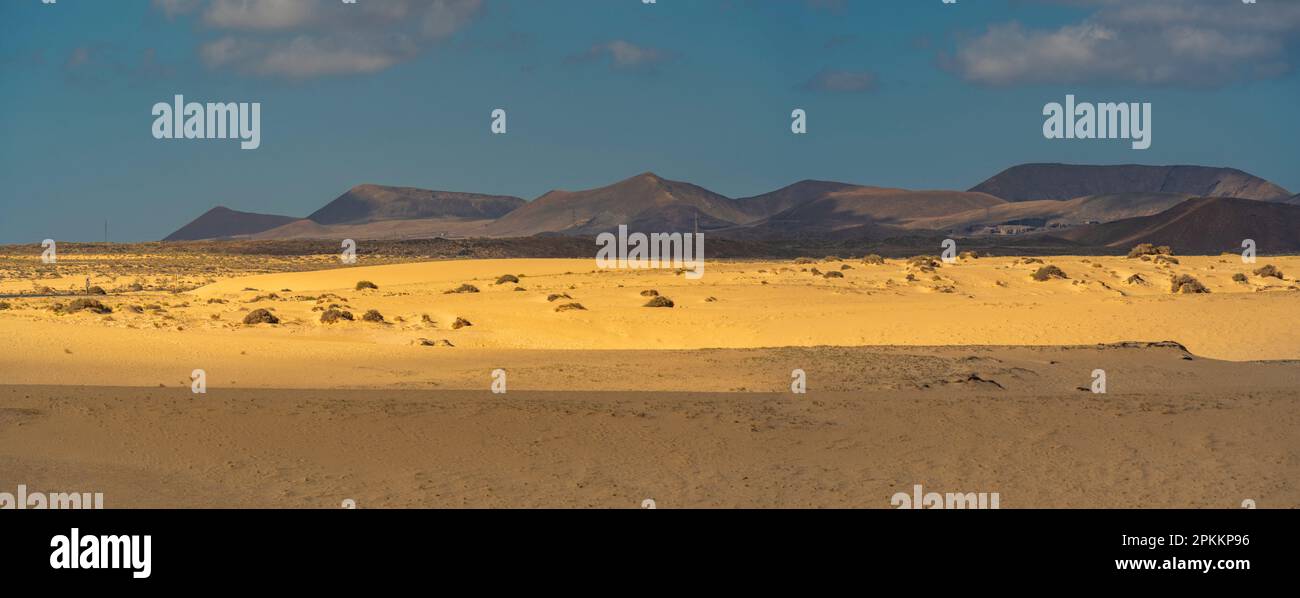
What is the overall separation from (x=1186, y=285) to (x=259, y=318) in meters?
24.5

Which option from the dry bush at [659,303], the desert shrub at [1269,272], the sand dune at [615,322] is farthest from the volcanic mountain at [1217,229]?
the dry bush at [659,303]

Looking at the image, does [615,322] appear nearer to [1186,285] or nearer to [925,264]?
[1186,285]

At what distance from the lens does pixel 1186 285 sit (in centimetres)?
3512

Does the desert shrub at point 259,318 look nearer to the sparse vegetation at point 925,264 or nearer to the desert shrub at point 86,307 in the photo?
the desert shrub at point 86,307

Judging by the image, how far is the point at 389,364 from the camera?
19188 millimetres

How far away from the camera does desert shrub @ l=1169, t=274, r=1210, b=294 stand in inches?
1372

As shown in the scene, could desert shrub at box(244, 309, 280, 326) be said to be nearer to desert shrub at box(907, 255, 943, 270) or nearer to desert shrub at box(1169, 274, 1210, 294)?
desert shrub at box(907, 255, 943, 270)

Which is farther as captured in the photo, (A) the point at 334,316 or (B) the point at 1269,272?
(B) the point at 1269,272

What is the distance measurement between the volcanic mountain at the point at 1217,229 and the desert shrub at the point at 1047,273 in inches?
2714

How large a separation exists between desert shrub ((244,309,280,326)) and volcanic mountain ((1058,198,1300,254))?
89986 mm

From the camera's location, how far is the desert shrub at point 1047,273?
36875 millimetres

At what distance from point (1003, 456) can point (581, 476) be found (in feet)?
12.8
